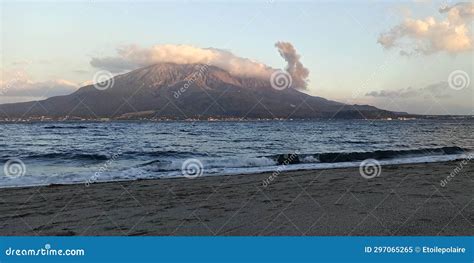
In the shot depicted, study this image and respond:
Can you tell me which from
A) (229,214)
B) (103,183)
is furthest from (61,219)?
(103,183)

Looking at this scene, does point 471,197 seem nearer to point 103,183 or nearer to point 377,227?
point 377,227

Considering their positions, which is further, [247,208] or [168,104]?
[168,104]

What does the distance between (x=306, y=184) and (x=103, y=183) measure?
7.16m

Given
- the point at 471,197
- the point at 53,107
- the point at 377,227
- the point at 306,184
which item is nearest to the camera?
the point at 377,227

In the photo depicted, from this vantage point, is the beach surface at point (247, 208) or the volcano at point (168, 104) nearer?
the beach surface at point (247, 208)

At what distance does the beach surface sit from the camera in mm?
7055

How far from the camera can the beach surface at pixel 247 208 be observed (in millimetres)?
7055

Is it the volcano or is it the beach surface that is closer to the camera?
the beach surface

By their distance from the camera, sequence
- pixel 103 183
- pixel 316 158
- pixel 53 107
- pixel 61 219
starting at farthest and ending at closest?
pixel 53 107
pixel 316 158
pixel 103 183
pixel 61 219

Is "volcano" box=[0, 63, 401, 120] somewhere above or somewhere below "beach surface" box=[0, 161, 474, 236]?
above

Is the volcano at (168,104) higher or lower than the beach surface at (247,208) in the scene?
higher

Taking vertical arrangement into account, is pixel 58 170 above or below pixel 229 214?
above

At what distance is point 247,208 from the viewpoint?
29.0 ft

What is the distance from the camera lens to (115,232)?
7016 mm
